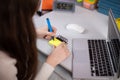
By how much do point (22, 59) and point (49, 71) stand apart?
0.22 metres

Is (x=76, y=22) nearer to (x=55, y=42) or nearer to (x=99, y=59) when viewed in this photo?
(x=55, y=42)

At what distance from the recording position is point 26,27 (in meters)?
0.69

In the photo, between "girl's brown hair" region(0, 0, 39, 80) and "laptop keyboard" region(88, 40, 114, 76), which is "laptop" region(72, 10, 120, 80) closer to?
"laptop keyboard" region(88, 40, 114, 76)

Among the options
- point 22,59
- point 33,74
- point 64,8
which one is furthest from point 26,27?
point 64,8

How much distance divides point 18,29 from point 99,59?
19.0 inches

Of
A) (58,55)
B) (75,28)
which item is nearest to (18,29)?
(58,55)

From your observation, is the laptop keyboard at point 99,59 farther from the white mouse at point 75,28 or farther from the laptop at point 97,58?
the white mouse at point 75,28

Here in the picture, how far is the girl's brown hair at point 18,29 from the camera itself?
1.99ft

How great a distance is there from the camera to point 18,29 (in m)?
0.66

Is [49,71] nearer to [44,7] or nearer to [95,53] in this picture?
[95,53]

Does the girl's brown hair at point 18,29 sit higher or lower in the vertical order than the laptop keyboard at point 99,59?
higher

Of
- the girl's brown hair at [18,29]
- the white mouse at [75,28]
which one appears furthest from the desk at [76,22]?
the girl's brown hair at [18,29]

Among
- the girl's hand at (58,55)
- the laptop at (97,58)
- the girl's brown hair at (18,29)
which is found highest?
the girl's brown hair at (18,29)

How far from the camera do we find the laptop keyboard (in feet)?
3.05
